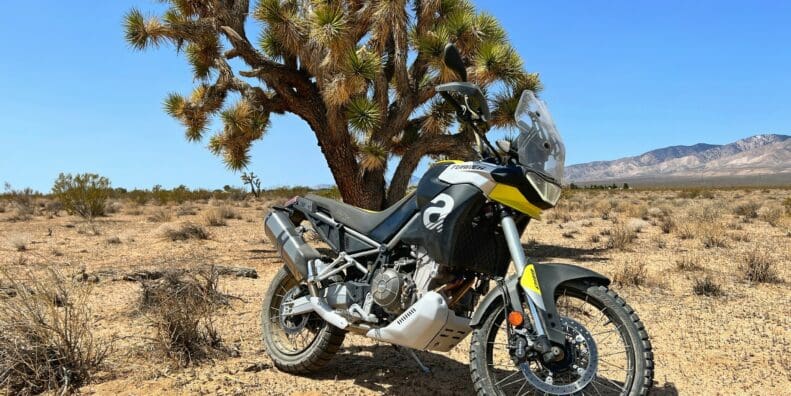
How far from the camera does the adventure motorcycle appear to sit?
2703mm

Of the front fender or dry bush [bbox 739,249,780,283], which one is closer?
the front fender

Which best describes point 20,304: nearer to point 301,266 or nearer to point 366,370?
point 301,266

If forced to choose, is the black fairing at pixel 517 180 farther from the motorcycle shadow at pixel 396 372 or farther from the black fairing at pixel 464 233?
the motorcycle shadow at pixel 396 372

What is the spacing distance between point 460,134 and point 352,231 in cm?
833

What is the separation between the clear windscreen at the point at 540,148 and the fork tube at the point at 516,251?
0.21m

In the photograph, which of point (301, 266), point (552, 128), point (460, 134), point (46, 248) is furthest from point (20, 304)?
point (460, 134)

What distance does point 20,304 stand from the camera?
3.61 metres

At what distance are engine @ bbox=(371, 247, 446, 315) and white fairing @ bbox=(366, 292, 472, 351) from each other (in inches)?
3.7

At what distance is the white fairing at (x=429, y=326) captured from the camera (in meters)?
2.93

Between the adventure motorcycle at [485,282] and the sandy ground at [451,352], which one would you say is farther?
the sandy ground at [451,352]

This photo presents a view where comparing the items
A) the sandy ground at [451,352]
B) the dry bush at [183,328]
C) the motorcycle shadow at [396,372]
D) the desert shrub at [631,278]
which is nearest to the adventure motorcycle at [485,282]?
the motorcycle shadow at [396,372]

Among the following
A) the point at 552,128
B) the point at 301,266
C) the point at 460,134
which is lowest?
the point at 301,266

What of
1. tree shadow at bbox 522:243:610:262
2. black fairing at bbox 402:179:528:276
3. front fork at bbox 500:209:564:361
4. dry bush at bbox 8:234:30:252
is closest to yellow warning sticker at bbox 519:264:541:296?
front fork at bbox 500:209:564:361

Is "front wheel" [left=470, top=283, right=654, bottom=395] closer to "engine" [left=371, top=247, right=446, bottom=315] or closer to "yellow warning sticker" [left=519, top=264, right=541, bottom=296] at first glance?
"yellow warning sticker" [left=519, top=264, right=541, bottom=296]
